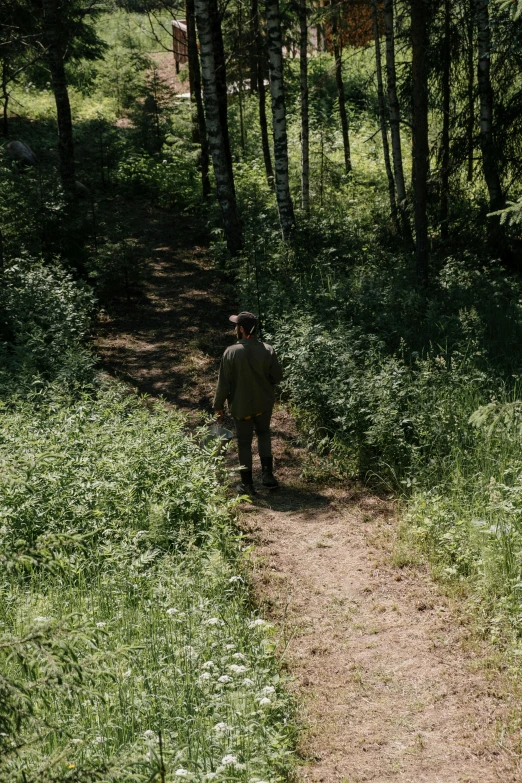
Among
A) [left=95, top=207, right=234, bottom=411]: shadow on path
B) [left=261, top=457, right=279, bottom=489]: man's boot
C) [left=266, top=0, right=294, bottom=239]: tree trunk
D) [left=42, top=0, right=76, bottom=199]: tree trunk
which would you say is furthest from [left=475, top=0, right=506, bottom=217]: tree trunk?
[left=42, top=0, right=76, bottom=199]: tree trunk

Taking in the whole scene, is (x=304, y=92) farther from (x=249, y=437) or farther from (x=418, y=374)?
(x=249, y=437)

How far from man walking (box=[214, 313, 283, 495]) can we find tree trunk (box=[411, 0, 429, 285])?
6072 mm

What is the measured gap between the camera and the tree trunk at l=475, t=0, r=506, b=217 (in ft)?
50.0

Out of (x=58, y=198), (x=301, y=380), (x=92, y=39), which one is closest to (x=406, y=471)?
(x=301, y=380)

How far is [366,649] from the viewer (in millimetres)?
5883

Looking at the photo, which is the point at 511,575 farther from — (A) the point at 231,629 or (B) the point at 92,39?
(B) the point at 92,39

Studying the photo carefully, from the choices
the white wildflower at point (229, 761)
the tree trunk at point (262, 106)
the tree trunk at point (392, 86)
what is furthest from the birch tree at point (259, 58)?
the white wildflower at point (229, 761)

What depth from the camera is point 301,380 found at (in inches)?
409

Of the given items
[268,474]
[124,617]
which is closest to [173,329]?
[268,474]

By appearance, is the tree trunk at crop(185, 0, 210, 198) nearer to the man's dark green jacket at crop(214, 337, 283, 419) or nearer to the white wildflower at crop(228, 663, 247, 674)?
the man's dark green jacket at crop(214, 337, 283, 419)

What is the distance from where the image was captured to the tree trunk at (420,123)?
504 inches

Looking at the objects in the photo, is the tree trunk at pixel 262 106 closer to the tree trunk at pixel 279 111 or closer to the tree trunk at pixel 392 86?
the tree trunk at pixel 392 86

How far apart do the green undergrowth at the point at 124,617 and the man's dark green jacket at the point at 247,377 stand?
0.67 metres

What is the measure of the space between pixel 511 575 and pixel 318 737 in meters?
2.09
